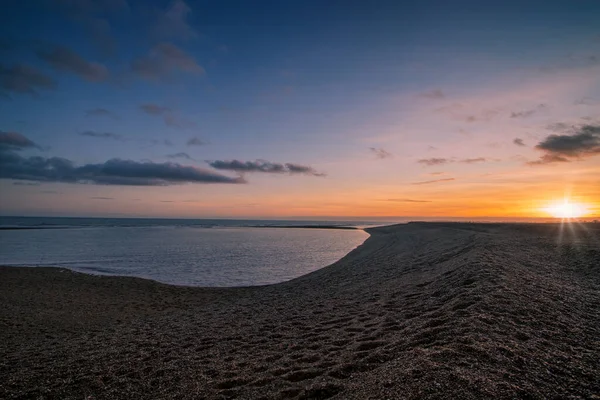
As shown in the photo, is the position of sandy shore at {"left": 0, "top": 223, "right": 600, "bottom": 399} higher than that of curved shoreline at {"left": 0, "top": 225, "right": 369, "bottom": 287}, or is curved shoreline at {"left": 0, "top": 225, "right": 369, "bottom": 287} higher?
sandy shore at {"left": 0, "top": 223, "right": 600, "bottom": 399}

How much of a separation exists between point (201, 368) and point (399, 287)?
7.78m

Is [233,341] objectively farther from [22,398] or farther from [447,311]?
[447,311]

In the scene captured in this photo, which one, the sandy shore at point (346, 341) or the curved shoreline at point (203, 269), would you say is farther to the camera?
the curved shoreline at point (203, 269)

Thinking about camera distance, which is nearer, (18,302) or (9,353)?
(9,353)

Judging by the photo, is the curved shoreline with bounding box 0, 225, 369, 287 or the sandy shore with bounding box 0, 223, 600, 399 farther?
the curved shoreline with bounding box 0, 225, 369, 287

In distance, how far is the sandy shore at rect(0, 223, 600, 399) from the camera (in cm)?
466

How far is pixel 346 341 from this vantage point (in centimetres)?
720

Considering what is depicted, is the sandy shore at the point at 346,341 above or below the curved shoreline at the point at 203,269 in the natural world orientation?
above

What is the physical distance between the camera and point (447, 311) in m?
7.57

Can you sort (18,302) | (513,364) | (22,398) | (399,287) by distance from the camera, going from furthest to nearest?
(18,302), (399,287), (22,398), (513,364)

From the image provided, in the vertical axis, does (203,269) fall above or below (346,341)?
below

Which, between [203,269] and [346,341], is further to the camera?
[203,269]

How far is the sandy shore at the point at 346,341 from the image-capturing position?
4660mm

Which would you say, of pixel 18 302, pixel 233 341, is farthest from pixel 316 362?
pixel 18 302
